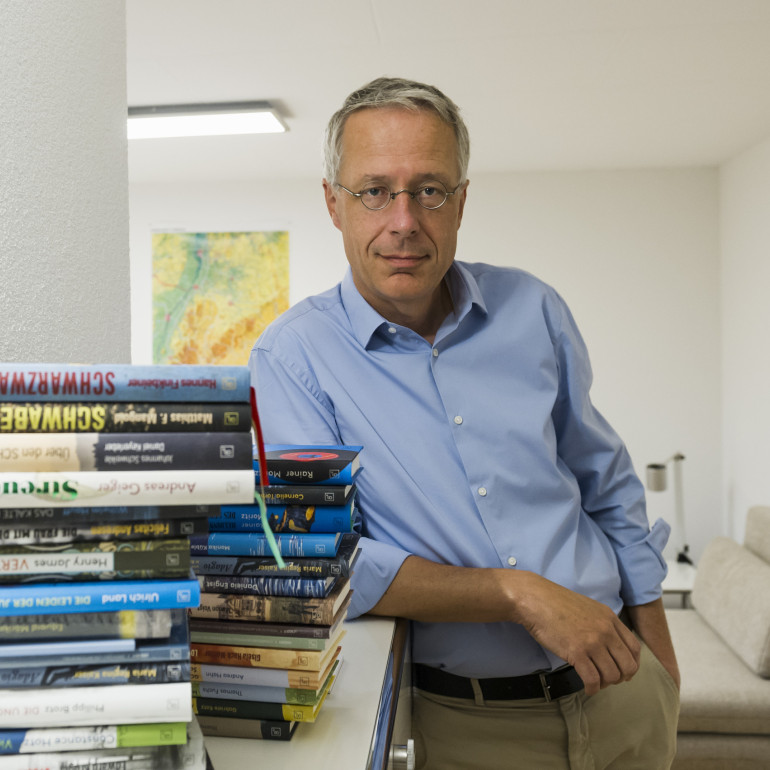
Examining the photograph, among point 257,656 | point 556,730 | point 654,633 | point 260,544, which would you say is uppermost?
point 260,544

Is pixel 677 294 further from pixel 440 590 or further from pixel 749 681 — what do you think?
pixel 440 590

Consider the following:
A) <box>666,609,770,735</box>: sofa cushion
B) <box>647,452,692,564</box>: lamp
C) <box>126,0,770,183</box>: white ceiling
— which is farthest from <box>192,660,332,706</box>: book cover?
<box>647,452,692,564</box>: lamp

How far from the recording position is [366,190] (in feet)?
4.17

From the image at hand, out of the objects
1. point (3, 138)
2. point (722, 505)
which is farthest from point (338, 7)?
point (722, 505)

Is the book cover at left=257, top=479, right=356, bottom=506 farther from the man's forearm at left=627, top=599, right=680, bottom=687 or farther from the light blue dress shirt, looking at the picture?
the man's forearm at left=627, top=599, right=680, bottom=687

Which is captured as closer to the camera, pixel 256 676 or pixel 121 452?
pixel 121 452

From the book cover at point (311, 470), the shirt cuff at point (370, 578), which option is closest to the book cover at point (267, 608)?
the book cover at point (311, 470)

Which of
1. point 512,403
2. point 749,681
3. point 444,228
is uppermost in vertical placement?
point 444,228

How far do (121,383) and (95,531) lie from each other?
11 cm

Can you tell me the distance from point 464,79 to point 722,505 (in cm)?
352

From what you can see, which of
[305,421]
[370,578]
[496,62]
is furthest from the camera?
[496,62]

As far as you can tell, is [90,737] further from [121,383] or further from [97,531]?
[121,383]

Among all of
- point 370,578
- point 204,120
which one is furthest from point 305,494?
point 204,120

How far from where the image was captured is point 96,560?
0.52 meters
